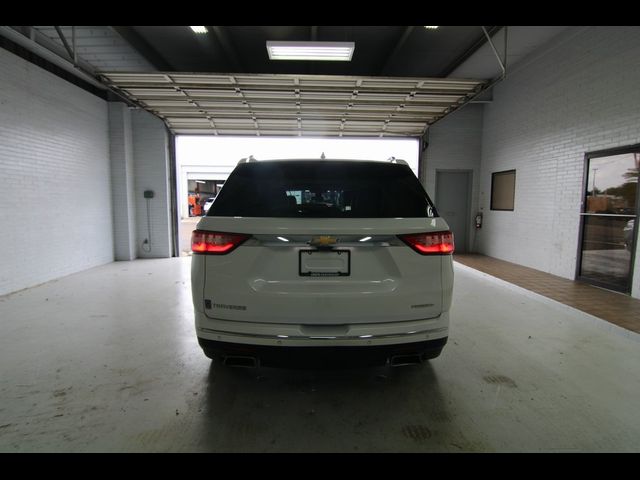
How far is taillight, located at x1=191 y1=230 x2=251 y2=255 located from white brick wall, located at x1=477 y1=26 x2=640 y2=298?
574 cm

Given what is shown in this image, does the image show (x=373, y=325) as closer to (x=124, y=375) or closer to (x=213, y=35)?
(x=124, y=375)

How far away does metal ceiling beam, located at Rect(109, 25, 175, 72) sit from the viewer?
5.54 m

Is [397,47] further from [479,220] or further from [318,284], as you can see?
[318,284]

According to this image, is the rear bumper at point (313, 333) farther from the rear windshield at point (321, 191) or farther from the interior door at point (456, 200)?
the interior door at point (456, 200)

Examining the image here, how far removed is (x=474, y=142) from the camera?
9.04m

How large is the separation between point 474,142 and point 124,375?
9.30 meters

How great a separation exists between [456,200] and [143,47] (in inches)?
321

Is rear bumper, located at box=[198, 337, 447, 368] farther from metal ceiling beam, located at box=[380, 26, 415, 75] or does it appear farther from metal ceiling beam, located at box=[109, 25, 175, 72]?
metal ceiling beam, located at box=[109, 25, 175, 72]

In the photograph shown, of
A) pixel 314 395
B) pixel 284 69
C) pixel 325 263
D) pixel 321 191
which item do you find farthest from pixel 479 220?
pixel 325 263

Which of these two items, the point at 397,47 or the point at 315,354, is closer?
the point at 315,354

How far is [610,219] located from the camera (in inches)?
208

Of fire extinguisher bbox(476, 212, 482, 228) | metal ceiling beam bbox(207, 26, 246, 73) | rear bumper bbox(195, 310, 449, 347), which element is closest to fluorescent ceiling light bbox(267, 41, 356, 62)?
metal ceiling beam bbox(207, 26, 246, 73)

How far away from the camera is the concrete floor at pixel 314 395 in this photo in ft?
6.55
